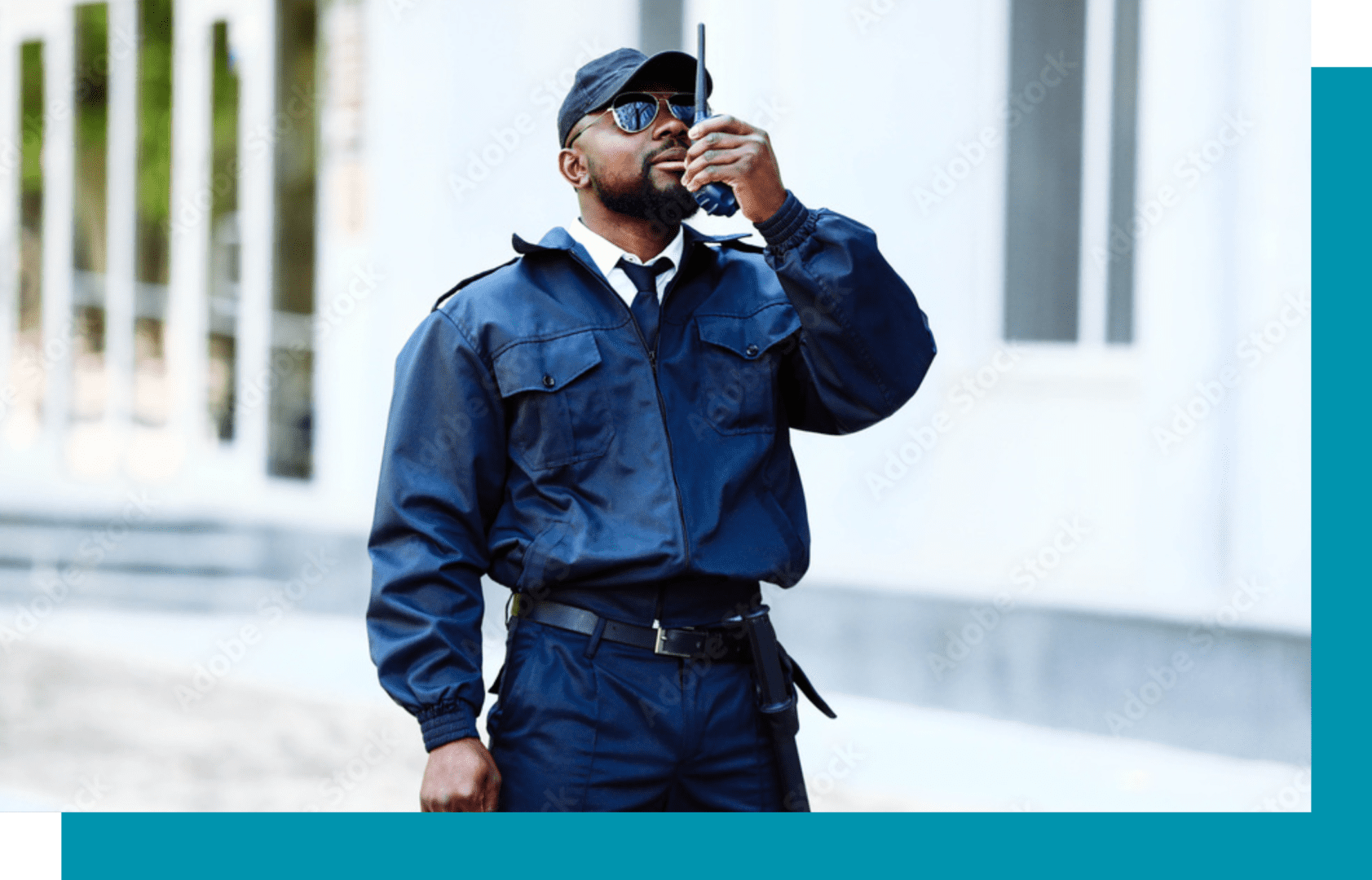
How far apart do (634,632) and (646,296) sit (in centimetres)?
55

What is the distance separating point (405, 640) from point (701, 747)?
1.57ft

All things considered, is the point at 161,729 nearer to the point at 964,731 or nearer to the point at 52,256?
the point at 964,731

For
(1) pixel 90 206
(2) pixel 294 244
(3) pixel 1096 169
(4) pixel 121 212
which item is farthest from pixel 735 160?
(1) pixel 90 206

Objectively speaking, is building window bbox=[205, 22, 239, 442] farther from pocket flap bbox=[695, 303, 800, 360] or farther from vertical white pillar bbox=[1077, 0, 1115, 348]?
pocket flap bbox=[695, 303, 800, 360]

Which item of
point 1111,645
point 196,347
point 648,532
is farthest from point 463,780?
point 196,347

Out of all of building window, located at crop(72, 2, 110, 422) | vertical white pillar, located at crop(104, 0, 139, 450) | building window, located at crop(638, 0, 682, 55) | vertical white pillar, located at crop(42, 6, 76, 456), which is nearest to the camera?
building window, located at crop(638, 0, 682, 55)

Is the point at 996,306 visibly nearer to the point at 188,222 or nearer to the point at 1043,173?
the point at 1043,173

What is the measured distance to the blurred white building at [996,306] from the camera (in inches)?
222

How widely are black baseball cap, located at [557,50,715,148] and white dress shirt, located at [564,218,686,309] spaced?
0.17m

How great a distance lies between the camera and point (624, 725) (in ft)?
7.70

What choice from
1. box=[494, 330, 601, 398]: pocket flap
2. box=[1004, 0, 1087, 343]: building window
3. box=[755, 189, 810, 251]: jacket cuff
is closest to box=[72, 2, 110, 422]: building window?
box=[1004, 0, 1087, 343]: building window

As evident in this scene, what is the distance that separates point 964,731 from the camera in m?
6.11

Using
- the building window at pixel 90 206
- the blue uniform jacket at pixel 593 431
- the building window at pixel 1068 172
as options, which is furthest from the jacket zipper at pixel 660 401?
the building window at pixel 90 206

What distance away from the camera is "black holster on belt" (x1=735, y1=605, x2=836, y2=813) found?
7.94 ft
